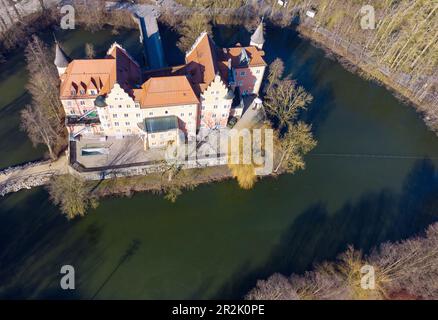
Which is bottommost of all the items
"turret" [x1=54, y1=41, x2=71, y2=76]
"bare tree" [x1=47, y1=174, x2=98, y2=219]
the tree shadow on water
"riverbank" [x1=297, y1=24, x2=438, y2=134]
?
the tree shadow on water

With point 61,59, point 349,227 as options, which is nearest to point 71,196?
point 61,59

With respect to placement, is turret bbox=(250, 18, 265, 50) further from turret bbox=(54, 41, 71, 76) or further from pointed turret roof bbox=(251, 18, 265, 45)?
turret bbox=(54, 41, 71, 76)

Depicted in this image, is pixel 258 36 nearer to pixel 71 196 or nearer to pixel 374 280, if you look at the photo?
pixel 71 196

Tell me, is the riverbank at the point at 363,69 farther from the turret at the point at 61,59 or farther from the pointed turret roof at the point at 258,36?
the turret at the point at 61,59

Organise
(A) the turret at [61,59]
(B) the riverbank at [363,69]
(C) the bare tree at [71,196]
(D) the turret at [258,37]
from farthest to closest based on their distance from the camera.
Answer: (B) the riverbank at [363,69]
(D) the turret at [258,37]
(A) the turret at [61,59]
(C) the bare tree at [71,196]

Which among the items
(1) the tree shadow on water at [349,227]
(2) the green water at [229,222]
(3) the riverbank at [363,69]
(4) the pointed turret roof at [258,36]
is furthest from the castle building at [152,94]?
(3) the riverbank at [363,69]

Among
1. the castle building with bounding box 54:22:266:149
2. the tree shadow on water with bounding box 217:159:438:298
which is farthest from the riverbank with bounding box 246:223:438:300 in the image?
the castle building with bounding box 54:22:266:149
